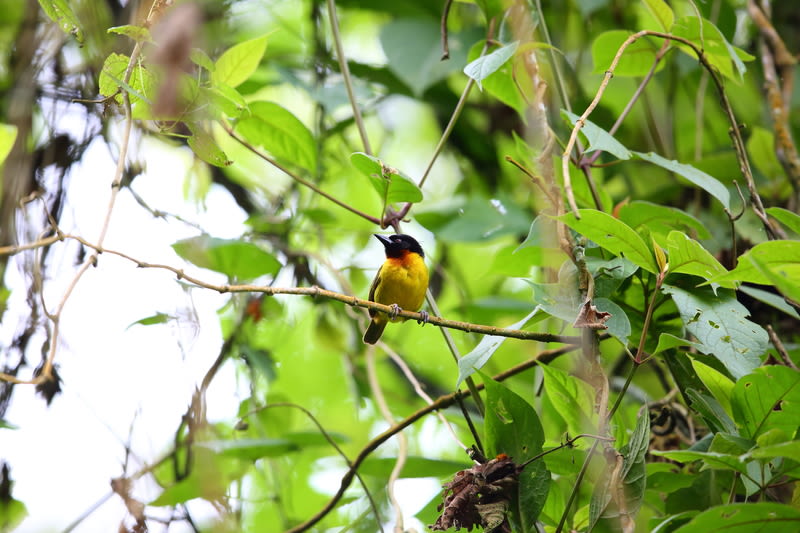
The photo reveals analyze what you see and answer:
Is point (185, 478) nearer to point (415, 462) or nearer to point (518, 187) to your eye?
point (415, 462)

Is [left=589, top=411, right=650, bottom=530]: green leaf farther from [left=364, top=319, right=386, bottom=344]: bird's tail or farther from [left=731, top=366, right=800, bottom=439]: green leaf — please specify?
[left=364, top=319, right=386, bottom=344]: bird's tail

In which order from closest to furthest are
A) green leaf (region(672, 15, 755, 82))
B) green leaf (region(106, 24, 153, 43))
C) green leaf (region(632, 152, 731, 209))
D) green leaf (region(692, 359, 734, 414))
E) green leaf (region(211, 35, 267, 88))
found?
green leaf (region(106, 24, 153, 43)) < green leaf (region(692, 359, 734, 414)) < green leaf (region(632, 152, 731, 209)) < green leaf (region(672, 15, 755, 82)) < green leaf (region(211, 35, 267, 88))

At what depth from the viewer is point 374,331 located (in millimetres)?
4094

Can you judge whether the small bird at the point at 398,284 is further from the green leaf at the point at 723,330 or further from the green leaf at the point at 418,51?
the green leaf at the point at 723,330

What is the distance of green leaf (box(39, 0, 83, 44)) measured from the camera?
2.19m

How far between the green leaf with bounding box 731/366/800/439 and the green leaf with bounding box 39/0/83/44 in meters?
2.17

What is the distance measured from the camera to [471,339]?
13.0ft

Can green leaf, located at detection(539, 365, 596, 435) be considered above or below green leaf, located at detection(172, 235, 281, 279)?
below

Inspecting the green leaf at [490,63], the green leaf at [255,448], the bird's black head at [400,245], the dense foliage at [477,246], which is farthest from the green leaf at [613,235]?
the bird's black head at [400,245]

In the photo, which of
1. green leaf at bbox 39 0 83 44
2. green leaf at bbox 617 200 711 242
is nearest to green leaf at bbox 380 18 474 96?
green leaf at bbox 617 200 711 242

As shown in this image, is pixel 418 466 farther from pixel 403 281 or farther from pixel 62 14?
pixel 62 14

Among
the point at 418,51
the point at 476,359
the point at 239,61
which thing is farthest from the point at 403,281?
the point at 476,359

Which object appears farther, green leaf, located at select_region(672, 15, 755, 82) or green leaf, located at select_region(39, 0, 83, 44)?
green leaf, located at select_region(672, 15, 755, 82)

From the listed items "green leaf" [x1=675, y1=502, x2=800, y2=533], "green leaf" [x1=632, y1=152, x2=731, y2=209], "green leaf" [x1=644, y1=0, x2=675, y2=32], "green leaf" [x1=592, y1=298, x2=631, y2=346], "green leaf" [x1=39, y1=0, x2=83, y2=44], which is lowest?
"green leaf" [x1=675, y1=502, x2=800, y2=533]
